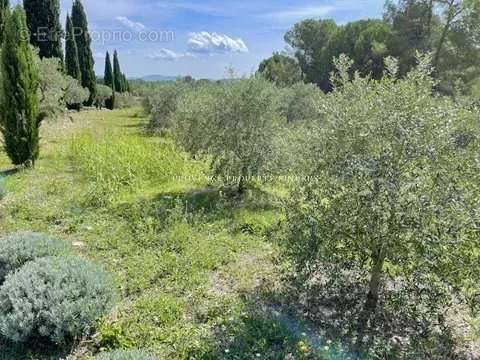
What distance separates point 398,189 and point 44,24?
2376 centimetres

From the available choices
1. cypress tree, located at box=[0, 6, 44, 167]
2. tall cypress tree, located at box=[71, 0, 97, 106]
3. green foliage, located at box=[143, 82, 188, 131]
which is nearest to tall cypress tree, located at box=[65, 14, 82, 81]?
tall cypress tree, located at box=[71, 0, 97, 106]

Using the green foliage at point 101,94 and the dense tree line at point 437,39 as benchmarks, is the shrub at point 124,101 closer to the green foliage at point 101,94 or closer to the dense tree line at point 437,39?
the green foliage at point 101,94

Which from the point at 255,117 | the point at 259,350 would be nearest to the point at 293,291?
the point at 259,350

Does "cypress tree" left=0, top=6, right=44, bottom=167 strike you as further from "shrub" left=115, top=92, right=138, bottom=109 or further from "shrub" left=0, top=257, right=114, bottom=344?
"shrub" left=115, top=92, right=138, bottom=109

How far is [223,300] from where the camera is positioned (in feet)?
13.4

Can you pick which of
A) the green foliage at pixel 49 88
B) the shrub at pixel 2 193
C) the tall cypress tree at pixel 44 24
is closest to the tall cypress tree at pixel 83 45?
the tall cypress tree at pixel 44 24

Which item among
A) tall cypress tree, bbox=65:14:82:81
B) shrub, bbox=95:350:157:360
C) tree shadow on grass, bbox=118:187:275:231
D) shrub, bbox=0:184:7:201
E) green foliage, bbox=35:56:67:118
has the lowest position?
tree shadow on grass, bbox=118:187:275:231

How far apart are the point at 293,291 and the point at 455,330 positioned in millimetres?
1742

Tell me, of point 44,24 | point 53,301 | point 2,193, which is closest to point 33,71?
point 2,193

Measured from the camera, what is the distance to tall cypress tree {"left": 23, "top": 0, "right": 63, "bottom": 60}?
20672mm

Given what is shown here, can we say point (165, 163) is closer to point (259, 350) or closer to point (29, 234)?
point (29, 234)

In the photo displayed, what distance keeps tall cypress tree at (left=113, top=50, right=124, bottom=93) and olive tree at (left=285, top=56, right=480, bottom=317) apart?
4271 centimetres

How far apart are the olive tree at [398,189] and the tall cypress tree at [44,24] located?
74.1 ft

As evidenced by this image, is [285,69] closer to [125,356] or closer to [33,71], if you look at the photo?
[33,71]
